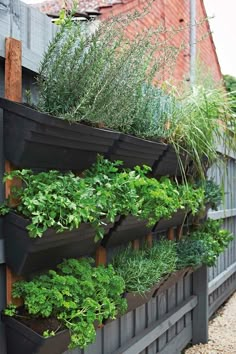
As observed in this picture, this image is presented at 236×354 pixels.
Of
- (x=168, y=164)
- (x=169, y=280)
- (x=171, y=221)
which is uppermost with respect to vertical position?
(x=168, y=164)

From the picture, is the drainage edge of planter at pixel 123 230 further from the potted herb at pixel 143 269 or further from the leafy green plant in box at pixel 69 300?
the leafy green plant in box at pixel 69 300

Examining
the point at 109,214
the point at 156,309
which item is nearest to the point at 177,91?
the point at 109,214

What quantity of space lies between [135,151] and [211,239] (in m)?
1.42

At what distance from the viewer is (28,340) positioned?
1452 mm

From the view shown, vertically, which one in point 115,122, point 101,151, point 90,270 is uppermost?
point 115,122

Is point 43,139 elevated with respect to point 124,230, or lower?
elevated

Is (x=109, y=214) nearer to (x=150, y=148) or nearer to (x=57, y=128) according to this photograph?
(x=57, y=128)

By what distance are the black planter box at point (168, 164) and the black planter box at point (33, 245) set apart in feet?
2.96

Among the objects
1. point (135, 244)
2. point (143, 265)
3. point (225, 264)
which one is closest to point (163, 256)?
point (135, 244)

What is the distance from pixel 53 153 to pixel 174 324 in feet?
6.98

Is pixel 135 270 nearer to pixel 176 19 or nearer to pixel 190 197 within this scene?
pixel 190 197

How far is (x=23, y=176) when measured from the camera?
5.01 ft

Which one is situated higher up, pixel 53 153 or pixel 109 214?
pixel 53 153

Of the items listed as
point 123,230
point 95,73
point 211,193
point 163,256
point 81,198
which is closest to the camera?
point 81,198
